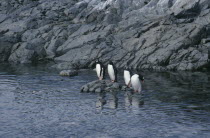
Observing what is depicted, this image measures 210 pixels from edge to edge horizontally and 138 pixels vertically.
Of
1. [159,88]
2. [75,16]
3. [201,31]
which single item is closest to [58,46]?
[75,16]

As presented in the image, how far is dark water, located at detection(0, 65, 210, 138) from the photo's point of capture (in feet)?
59.5

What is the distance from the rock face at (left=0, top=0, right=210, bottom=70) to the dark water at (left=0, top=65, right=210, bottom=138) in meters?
8.87

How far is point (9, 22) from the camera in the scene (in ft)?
204

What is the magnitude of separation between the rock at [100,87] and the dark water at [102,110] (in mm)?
876

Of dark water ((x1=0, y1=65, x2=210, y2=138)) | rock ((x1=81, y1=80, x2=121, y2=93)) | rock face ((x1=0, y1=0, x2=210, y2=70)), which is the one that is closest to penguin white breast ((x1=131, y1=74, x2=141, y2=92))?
dark water ((x1=0, y1=65, x2=210, y2=138))

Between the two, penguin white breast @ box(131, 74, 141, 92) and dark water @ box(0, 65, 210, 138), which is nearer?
dark water @ box(0, 65, 210, 138)

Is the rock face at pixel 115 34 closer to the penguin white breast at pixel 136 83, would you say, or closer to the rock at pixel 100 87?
the penguin white breast at pixel 136 83

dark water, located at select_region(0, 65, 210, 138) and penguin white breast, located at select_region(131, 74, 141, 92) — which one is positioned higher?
penguin white breast, located at select_region(131, 74, 141, 92)

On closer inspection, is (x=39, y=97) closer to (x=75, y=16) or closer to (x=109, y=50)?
(x=109, y=50)

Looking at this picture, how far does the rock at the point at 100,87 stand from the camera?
95.0ft

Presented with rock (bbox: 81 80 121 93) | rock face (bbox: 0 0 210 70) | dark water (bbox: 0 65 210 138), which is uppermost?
rock face (bbox: 0 0 210 70)

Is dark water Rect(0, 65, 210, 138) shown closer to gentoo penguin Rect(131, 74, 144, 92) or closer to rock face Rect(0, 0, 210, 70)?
gentoo penguin Rect(131, 74, 144, 92)

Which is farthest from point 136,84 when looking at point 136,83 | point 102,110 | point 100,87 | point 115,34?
point 115,34

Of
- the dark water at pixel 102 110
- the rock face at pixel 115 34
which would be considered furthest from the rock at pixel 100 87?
the rock face at pixel 115 34
